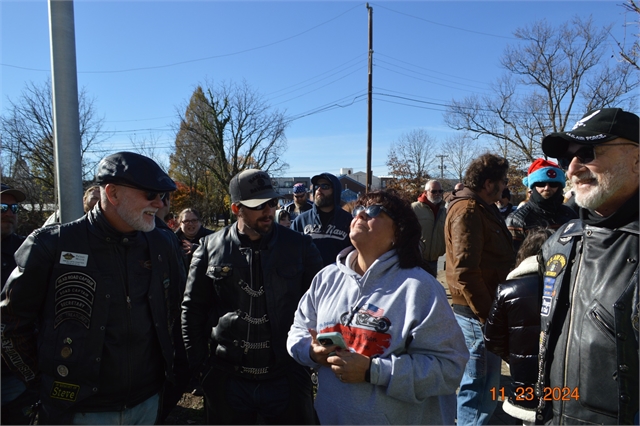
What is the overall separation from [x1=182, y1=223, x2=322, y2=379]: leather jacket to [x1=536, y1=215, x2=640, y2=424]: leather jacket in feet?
5.14

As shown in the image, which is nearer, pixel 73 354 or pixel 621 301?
pixel 621 301

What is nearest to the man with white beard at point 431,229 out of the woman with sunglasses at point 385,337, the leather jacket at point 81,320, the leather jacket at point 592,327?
the woman with sunglasses at point 385,337

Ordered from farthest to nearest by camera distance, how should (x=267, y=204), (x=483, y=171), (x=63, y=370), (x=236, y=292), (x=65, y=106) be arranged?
(x=483, y=171) → (x=65, y=106) → (x=267, y=204) → (x=236, y=292) → (x=63, y=370)

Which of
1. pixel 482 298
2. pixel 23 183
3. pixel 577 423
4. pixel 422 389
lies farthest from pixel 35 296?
pixel 23 183

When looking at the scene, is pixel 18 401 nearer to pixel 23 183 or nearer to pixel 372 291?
pixel 372 291

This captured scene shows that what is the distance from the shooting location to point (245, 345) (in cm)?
283

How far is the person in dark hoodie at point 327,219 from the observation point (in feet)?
16.1

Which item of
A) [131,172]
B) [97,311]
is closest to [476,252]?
[131,172]

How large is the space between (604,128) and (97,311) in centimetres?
267

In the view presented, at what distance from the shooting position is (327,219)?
5.17 meters

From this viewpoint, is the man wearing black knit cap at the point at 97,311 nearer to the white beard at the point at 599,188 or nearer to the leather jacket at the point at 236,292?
the leather jacket at the point at 236,292

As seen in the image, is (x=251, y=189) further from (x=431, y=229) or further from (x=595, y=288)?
(x=431, y=229)

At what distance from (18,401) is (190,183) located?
3278 centimetres

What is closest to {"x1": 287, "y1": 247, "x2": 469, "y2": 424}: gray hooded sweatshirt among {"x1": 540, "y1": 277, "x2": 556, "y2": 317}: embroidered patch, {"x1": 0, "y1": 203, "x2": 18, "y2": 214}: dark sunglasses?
{"x1": 540, "y1": 277, "x2": 556, "y2": 317}: embroidered patch
